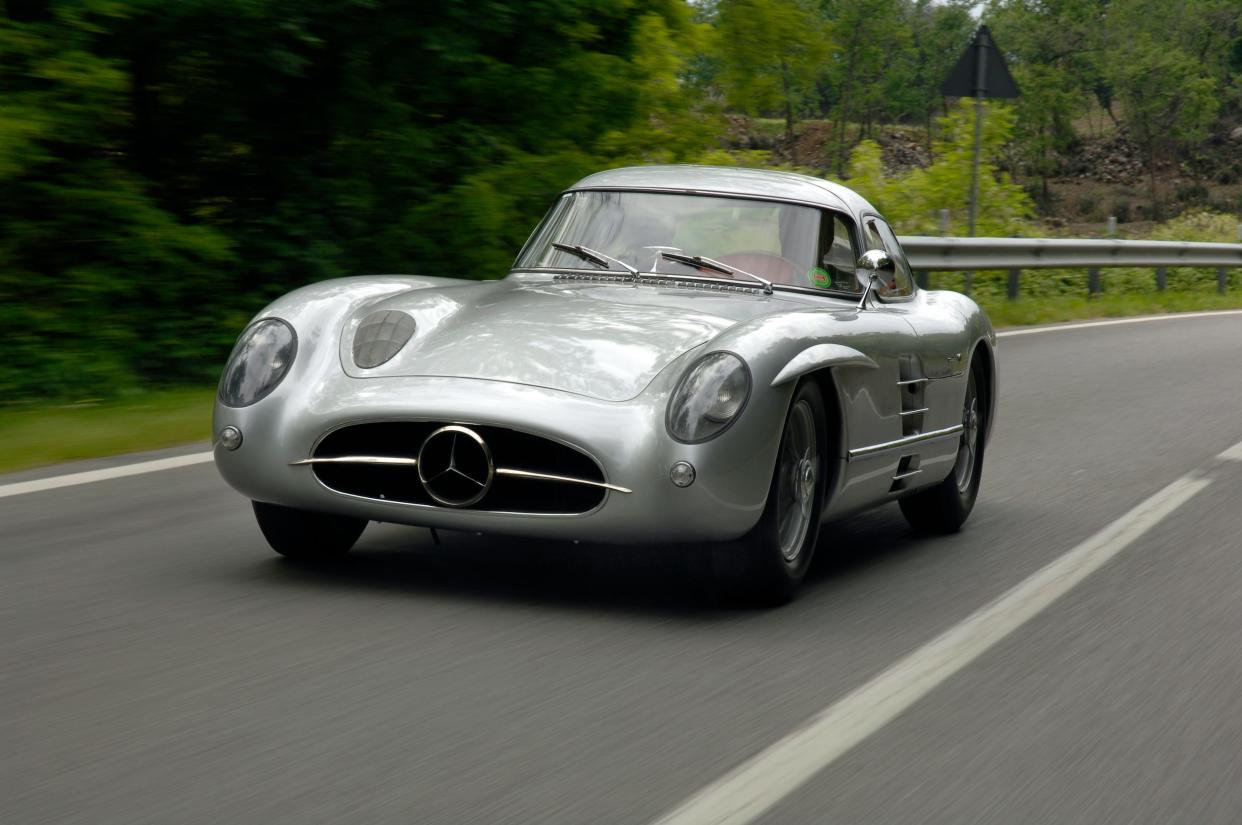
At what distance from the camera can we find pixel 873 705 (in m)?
4.41

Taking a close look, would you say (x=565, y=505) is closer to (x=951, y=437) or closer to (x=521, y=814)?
(x=521, y=814)

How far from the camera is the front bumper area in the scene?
5133mm

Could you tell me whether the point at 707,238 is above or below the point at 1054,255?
above

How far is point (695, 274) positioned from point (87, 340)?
17.5 ft

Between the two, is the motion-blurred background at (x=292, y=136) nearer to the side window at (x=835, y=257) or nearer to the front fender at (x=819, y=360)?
the side window at (x=835, y=257)

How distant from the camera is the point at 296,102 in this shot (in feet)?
41.2

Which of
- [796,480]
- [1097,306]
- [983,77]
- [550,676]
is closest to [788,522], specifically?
[796,480]

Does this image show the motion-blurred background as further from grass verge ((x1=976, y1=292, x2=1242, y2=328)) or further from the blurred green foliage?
grass verge ((x1=976, y1=292, x2=1242, y2=328))

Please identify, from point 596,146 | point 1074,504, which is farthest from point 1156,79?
point 1074,504

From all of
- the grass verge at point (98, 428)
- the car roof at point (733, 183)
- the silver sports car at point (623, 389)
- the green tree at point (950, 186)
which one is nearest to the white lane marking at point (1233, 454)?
the silver sports car at point (623, 389)

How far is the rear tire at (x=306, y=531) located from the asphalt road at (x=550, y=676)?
137 millimetres

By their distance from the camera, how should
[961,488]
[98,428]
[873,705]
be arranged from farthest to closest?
1. [98,428]
2. [961,488]
3. [873,705]

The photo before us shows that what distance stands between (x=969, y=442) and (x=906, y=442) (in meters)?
1.26

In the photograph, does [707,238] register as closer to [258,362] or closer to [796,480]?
[796,480]
